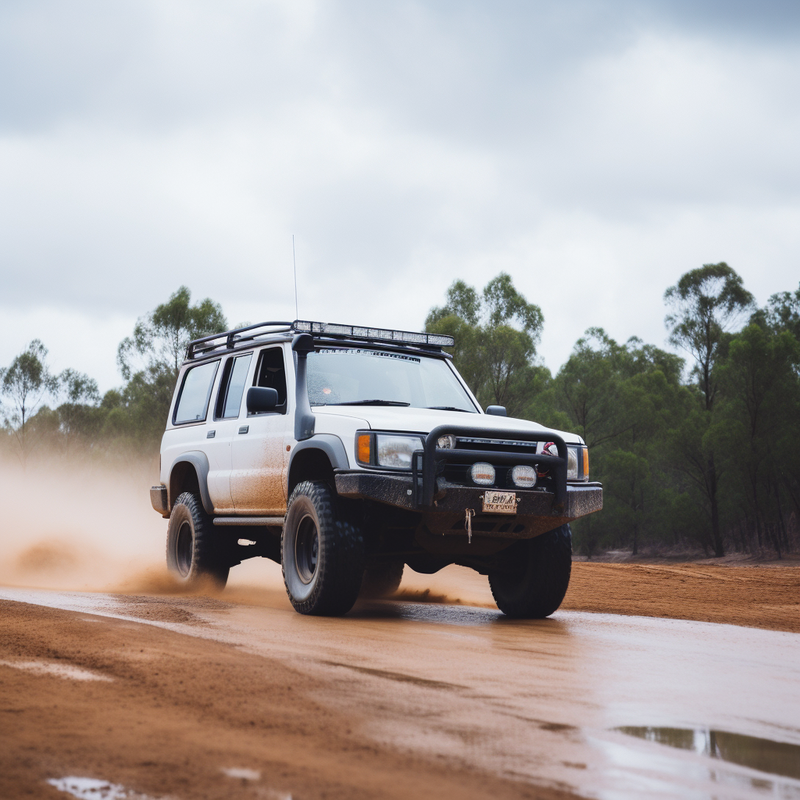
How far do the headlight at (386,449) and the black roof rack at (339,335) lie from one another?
1.65 meters

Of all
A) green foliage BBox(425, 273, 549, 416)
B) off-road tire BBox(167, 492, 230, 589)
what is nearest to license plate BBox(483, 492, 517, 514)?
off-road tire BBox(167, 492, 230, 589)

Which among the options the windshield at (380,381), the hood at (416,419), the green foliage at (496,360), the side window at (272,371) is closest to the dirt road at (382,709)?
the hood at (416,419)

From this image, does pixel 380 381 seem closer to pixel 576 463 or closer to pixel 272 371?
pixel 272 371

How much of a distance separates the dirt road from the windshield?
219 centimetres

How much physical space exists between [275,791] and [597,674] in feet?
8.99

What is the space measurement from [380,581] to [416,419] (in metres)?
3.72

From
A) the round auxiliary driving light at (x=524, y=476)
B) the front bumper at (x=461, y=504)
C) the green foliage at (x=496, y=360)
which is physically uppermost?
the green foliage at (x=496, y=360)

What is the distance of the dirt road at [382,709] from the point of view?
10.2ft

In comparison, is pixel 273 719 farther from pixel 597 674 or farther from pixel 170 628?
pixel 170 628

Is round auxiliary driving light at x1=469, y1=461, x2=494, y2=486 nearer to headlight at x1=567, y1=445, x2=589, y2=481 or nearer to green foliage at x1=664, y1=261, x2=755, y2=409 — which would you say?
headlight at x1=567, y1=445, x2=589, y2=481

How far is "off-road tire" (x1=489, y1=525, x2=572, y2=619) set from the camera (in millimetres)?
8258

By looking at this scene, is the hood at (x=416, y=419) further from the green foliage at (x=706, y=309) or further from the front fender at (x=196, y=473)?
the green foliage at (x=706, y=309)

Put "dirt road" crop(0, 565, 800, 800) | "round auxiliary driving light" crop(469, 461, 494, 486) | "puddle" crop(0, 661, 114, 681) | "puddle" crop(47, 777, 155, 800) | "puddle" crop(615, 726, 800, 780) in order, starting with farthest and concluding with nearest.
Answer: "round auxiliary driving light" crop(469, 461, 494, 486)
"puddle" crop(0, 661, 114, 681)
"puddle" crop(615, 726, 800, 780)
"dirt road" crop(0, 565, 800, 800)
"puddle" crop(47, 777, 155, 800)

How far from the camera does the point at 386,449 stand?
7.43m
